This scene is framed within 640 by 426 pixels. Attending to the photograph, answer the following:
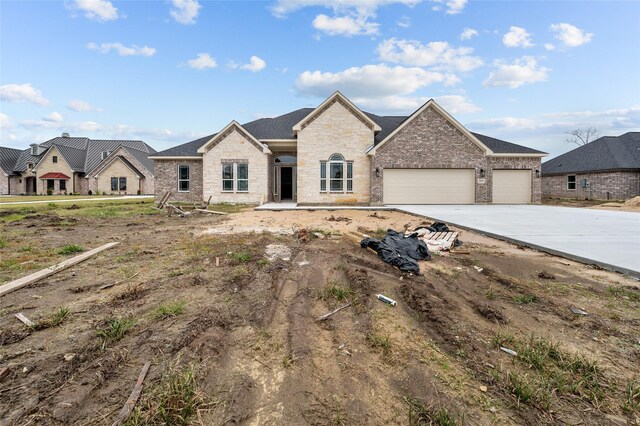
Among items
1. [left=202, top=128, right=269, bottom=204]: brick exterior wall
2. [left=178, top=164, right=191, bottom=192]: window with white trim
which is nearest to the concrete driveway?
[left=202, top=128, right=269, bottom=204]: brick exterior wall

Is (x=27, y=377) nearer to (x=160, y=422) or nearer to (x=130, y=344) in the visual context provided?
(x=130, y=344)

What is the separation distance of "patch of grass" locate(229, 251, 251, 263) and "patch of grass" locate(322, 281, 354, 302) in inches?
88.9

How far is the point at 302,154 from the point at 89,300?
660 inches

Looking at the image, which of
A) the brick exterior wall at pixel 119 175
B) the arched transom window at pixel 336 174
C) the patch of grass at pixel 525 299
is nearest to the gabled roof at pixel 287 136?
the arched transom window at pixel 336 174

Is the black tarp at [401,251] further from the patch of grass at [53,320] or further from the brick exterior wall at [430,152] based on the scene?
the brick exterior wall at [430,152]

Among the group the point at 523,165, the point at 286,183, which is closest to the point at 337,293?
the point at 286,183

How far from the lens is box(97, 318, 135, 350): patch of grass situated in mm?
2978

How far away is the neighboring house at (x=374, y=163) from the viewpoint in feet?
65.1

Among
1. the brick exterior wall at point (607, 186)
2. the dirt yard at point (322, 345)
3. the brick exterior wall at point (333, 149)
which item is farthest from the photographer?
the brick exterior wall at point (607, 186)

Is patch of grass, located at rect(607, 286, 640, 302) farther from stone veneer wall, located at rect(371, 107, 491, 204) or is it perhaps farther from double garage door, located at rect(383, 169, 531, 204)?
double garage door, located at rect(383, 169, 531, 204)

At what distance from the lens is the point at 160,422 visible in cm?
198

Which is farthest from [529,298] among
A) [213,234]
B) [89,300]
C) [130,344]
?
[213,234]

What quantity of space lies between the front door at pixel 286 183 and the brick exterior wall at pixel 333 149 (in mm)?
3995

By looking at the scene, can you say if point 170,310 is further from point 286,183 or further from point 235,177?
point 286,183
